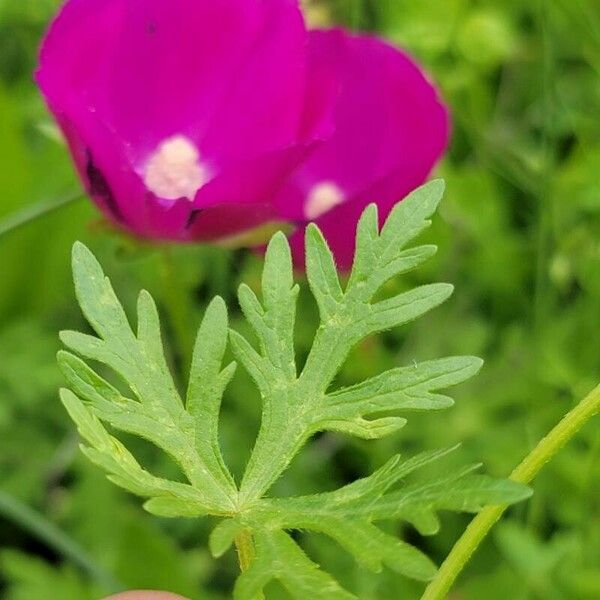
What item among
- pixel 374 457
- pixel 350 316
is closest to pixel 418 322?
pixel 374 457

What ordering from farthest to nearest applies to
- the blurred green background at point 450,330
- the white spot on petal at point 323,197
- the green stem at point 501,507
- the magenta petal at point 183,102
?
the blurred green background at point 450,330
the white spot on petal at point 323,197
the magenta petal at point 183,102
the green stem at point 501,507

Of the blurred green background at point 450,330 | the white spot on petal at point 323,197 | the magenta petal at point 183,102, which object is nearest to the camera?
the magenta petal at point 183,102

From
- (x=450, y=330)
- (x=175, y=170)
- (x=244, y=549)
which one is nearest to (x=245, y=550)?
(x=244, y=549)

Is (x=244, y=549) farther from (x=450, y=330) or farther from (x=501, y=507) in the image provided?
(x=450, y=330)

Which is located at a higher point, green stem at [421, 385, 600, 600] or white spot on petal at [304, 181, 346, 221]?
green stem at [421, 385, 600, 600]

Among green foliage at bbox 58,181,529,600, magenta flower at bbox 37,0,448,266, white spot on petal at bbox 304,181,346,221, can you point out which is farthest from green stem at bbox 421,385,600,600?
white spot on petal at bbox 304,181,346,221

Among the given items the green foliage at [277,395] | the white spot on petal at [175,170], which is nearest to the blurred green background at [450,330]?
the white spot on petal at [175,170]

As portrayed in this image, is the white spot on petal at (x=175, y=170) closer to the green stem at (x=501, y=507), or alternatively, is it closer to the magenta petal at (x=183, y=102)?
the magenta petal at (x=183, y=102)

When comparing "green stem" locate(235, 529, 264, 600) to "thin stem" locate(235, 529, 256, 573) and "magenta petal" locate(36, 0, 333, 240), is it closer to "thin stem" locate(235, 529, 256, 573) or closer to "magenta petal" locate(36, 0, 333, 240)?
"thin stem" locate(235, 529, 256, 573)
